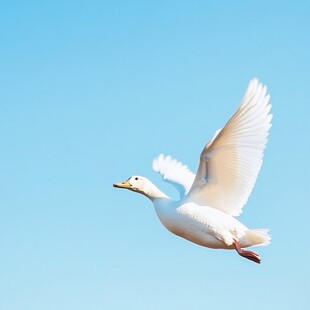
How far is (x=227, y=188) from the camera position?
18.6 metres

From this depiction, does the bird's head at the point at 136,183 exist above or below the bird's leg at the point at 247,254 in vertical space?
above

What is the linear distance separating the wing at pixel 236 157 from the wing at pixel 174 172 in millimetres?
3085

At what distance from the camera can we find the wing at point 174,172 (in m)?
22.2

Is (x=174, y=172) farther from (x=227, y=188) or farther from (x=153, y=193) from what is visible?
(x=227, y=188)

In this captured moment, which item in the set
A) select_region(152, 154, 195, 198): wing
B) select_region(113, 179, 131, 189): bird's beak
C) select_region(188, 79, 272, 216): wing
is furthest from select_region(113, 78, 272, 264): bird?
select_region(152, 154, 195, 198): wing

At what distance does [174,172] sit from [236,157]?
5.19 metres

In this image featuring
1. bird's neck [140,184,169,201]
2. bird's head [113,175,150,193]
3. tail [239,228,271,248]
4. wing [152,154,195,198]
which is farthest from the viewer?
wing [152,154,195,198]

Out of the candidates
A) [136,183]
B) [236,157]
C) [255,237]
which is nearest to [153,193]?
[136,183]

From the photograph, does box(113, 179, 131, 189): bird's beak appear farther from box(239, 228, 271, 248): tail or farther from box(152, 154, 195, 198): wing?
box(152, 154, 195, 198): wing

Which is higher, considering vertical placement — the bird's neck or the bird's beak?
the bird's beak

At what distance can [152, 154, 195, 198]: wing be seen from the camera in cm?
2224

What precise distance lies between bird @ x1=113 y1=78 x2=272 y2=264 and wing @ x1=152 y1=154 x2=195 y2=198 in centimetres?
310

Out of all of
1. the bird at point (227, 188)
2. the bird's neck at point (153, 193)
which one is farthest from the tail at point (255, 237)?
the bird's neck at point (153, 193)

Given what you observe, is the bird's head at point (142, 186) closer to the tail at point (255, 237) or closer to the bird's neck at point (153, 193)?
the bird's neck at point (153, 193)
